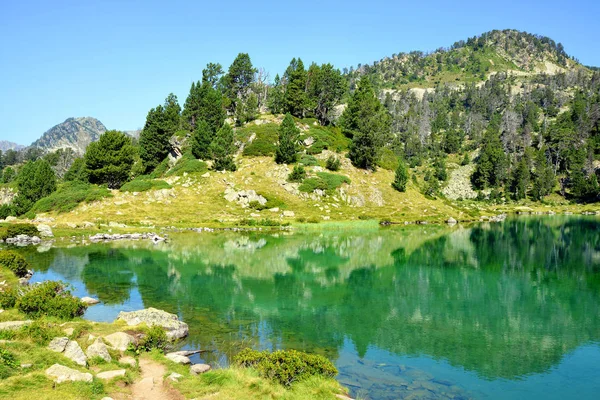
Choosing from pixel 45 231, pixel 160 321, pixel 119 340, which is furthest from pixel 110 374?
pixel 45 231

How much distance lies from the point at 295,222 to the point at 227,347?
56154mm

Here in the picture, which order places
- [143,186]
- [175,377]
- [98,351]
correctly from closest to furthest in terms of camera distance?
[175,377], [98,351], [143,186]

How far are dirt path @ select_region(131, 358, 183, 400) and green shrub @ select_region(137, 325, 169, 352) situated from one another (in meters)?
2.34

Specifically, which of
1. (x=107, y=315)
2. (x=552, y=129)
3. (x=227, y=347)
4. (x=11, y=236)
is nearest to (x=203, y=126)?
(x=11, y=236)

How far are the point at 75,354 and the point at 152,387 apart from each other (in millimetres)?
3634

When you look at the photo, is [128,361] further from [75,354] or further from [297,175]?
[297,175]

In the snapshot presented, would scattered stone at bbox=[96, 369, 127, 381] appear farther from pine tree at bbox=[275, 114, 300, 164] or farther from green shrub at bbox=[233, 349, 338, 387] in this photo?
pine tree at bbox=[275, 114, 300, 164]

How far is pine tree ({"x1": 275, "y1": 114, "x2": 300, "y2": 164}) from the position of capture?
316 feet

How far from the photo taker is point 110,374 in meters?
15.3

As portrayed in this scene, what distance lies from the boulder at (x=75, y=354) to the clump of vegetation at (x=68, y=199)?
6782 cm

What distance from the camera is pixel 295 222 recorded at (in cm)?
7712

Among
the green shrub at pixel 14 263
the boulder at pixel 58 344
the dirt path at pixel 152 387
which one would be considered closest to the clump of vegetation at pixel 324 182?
the green shrub at pixel 14 263

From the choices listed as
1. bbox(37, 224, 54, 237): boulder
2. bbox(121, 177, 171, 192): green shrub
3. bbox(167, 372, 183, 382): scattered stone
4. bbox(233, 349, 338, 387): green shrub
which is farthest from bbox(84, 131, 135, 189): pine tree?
bbox(233, 349, 338, 387): green shrub

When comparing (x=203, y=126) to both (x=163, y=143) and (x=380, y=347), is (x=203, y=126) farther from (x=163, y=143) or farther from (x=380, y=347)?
(x=380, y=347)
